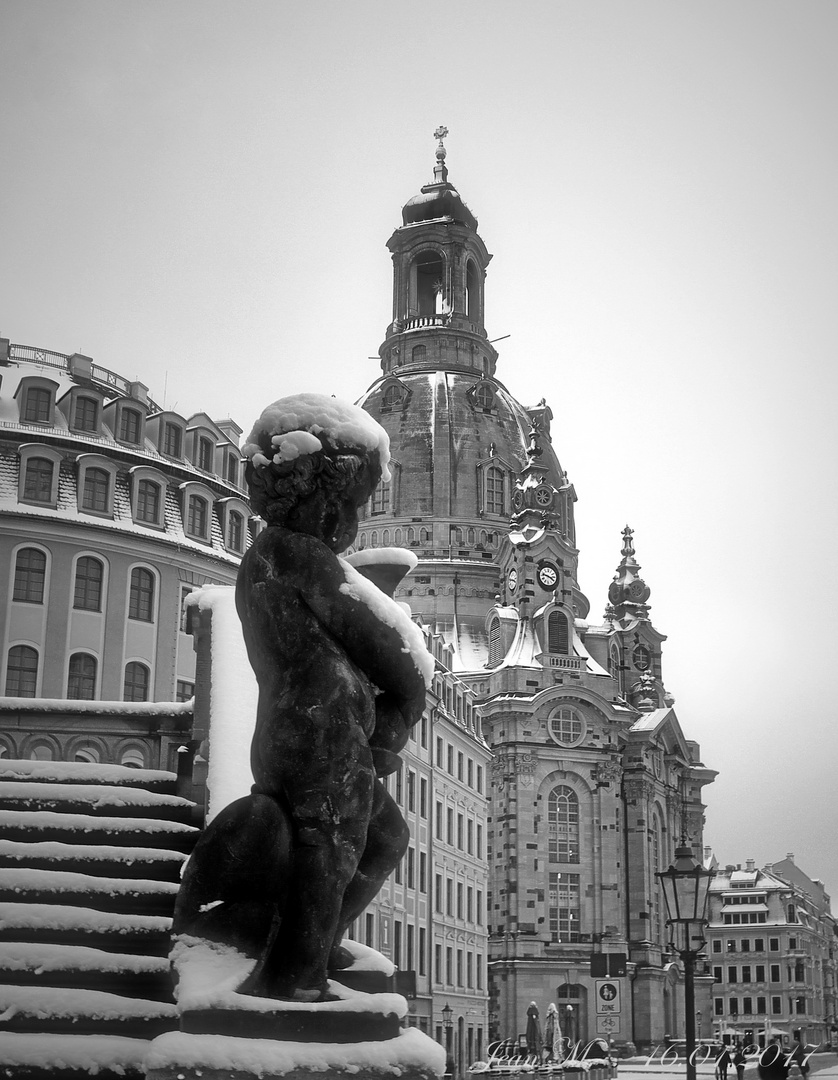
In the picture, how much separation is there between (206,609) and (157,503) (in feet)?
116

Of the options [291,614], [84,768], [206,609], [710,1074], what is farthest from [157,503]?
[291,614]

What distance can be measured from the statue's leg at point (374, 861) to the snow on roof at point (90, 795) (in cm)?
617

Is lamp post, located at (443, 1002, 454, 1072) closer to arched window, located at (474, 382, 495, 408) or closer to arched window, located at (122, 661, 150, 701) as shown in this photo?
arched window, located at (122, 661, 150, 701)

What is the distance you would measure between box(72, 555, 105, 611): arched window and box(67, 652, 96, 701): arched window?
67.6 inches

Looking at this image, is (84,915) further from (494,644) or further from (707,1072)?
(494,644)

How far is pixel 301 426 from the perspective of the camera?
716cm

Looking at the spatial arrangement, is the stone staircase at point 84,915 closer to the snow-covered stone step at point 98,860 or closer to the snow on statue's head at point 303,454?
the snow-covered stone step at point 98,860

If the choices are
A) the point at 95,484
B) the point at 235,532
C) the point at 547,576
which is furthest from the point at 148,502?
the point at 547,576

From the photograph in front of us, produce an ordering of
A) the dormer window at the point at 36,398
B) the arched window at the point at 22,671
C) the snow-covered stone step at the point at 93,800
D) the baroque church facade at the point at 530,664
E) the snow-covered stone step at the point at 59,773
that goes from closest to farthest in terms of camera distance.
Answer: the snow-covered stone step at the point at 93,800, the snow-covered stone step at the point at 59,773, the arched window at the point at 22,671, the dormer window at the point at 36,398, the baroque church facade at the point at 530,664

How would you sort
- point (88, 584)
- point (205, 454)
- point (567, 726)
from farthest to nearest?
1. point (567, 726)
2. point (205, 454)
3. point (88, 584)

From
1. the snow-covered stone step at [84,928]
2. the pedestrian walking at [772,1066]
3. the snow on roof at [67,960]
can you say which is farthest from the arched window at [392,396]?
the snow on roof at [67,960]

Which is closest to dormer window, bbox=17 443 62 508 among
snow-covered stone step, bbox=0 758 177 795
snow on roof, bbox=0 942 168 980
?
snow-covered stone step, bbox=0 758 177 795

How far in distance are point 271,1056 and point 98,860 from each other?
5.70 meters

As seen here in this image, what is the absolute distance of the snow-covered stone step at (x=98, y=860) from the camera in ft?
37.7
